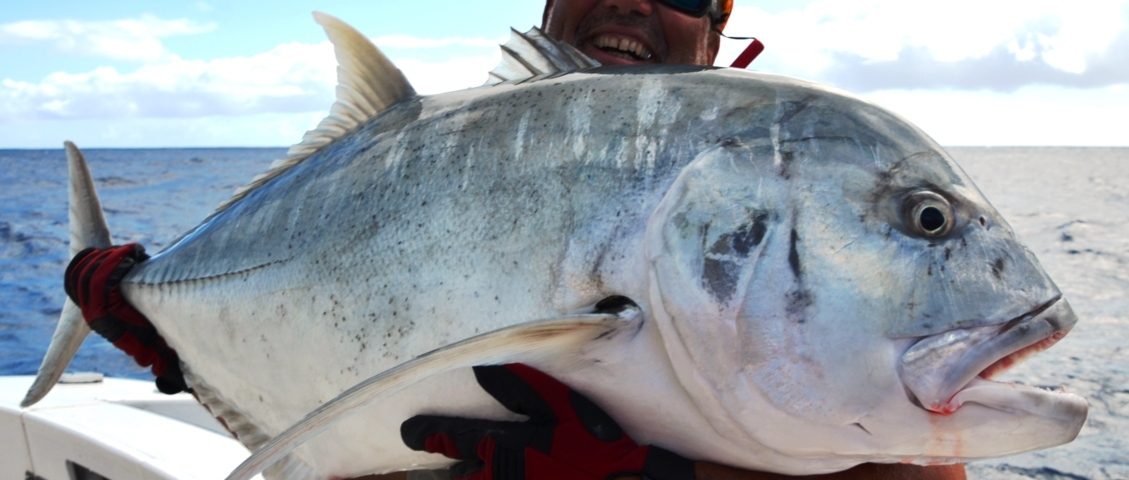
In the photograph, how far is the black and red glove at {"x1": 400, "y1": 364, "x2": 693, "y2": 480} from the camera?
5.60 feet

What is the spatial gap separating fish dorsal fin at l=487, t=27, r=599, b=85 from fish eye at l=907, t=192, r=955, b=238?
78cm

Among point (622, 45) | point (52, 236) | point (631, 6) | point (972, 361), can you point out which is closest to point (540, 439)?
point (972, 361)

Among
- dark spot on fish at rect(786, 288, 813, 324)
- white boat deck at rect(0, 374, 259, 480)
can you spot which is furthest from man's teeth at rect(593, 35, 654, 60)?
white boat deck at rect(0, 374, 259, 480)

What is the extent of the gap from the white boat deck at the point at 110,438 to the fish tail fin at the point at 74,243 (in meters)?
0.77

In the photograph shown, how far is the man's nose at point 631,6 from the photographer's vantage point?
307 centimetres

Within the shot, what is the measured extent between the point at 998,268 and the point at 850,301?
238 millimetres

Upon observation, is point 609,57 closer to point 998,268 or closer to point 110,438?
point 998,268

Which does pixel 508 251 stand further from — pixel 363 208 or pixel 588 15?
pixel 588 15

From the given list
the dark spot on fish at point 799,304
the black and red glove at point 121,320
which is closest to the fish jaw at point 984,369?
the dark spot on fish at point 799,304

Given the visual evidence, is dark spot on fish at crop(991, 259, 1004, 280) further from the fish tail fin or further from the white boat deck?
the white boat deck

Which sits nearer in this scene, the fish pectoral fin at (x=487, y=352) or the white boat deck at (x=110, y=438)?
the fish pectoral fin at (x=487, y=352)

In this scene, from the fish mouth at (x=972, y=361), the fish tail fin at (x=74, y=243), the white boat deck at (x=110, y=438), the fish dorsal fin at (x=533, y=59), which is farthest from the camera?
the white boat deck at (x=110, y=438)

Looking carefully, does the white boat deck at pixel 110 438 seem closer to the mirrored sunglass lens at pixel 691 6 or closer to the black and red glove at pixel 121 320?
the black and red glove at pixel 121 320

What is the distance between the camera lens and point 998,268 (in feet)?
4.70
